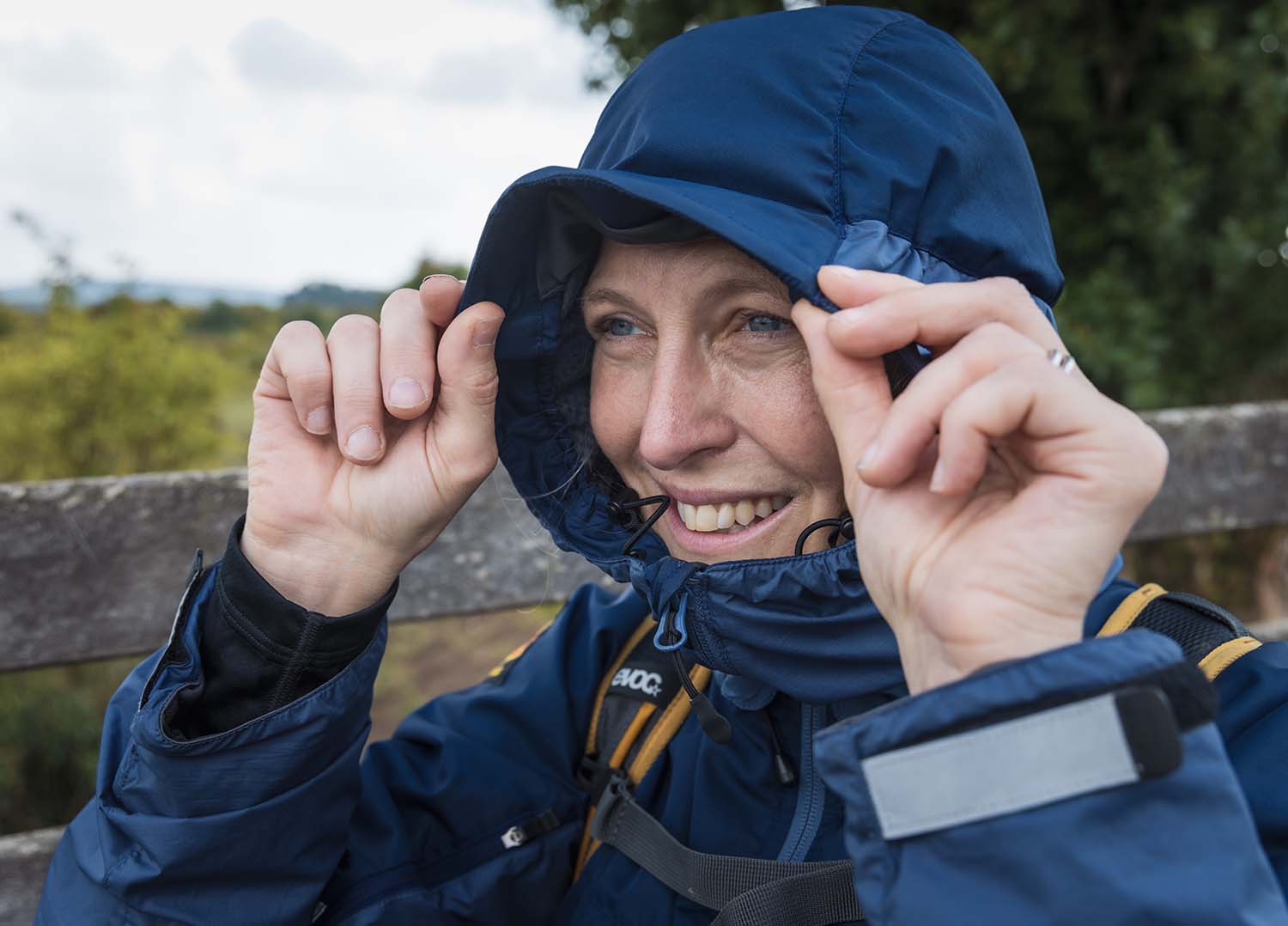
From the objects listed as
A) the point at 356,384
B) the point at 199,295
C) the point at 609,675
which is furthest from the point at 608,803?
the point at 199,295

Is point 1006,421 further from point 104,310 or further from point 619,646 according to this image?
point 104,310

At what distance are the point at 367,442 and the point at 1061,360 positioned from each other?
3.65 ft

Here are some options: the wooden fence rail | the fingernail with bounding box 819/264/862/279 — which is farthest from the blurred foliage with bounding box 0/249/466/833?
the fingernail with bounding box 819/264/862/279

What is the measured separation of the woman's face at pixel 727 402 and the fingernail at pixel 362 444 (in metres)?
0.47

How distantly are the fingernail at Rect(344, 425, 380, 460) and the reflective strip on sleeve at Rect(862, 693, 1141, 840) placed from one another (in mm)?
1017

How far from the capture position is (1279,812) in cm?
128

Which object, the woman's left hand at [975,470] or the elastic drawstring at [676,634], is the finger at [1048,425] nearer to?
the woman's left hand at [975,470]

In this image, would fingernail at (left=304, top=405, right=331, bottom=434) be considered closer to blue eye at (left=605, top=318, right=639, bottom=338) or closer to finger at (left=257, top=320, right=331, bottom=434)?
finger at (left=257, top=320, right=331, bottom=434)

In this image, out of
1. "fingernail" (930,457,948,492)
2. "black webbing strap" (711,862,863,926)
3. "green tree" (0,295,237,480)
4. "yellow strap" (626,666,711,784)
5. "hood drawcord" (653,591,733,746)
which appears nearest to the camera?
"fingernail" (930,457,948,492)

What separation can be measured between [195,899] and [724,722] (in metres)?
0.91

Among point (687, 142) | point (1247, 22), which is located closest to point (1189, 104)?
point (1247, 22)

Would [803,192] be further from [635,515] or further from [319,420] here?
[319,420]

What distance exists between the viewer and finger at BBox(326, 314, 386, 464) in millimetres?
1720

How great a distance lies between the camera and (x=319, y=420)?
1778 millimetres
